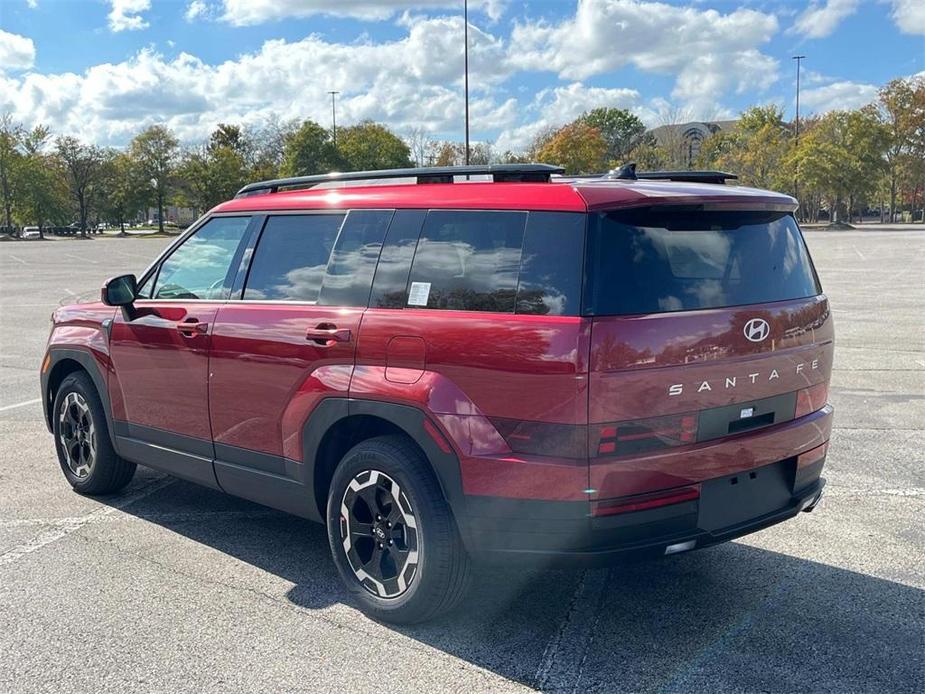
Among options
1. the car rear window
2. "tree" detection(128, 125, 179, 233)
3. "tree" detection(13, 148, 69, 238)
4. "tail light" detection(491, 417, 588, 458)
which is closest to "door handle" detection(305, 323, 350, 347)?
"tail light" detection(491, 417, 588, 458)

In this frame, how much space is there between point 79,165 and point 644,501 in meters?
91.5

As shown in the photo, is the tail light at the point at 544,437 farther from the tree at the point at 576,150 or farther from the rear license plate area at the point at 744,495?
the tree at the point at 576,150

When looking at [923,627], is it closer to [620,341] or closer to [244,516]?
[620,341]

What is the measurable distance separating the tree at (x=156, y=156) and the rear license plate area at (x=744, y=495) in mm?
90389

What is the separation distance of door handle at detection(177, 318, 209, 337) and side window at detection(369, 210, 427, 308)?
1.13 m

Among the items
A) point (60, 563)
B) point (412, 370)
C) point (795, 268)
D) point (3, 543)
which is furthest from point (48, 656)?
point (795, 268)

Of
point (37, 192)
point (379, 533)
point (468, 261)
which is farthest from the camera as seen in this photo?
point (37, 192)

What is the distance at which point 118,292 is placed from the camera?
4.56 meters

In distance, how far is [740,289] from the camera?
3.26 meters

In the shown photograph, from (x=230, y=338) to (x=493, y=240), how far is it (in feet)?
5.08

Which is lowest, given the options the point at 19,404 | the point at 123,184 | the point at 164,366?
the point at 19,404

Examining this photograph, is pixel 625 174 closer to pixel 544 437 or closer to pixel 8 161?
pixel 544 437

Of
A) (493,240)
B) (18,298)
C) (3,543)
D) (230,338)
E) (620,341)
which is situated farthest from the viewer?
(18,298)

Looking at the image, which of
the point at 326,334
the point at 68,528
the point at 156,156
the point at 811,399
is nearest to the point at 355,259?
the point at 326,334
